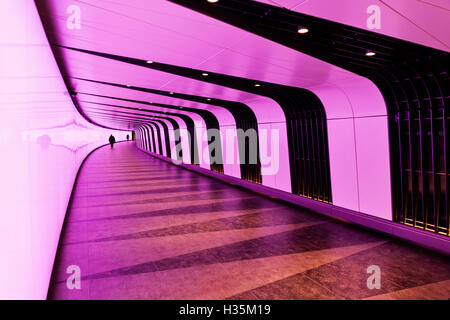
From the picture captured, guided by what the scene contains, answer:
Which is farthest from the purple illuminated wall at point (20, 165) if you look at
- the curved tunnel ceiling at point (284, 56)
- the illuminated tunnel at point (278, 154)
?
the curved tunnel ceiling at point (284, 56)

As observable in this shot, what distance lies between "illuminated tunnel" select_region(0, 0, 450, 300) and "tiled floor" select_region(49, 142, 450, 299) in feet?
0.12

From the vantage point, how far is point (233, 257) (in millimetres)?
5914

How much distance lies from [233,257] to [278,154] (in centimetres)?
637

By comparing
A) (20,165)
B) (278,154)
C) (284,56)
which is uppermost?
(284,56)

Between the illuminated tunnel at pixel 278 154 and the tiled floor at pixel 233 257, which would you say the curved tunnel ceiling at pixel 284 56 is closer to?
the illuminated tunnel at pixel 278 154

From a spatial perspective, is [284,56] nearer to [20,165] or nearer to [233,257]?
[233,257]

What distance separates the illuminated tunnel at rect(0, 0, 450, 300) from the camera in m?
3.91

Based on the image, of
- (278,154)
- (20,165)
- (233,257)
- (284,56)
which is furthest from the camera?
(278,154)

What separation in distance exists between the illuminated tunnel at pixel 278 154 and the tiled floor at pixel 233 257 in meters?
0.04

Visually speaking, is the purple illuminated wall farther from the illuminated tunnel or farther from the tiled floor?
the tiled floor

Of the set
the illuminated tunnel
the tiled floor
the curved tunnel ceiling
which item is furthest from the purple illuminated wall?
the curved tunnel ceiling

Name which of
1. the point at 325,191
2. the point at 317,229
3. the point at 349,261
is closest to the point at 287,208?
the point at 325,191

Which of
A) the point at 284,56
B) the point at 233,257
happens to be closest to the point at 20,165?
the point at 233,257
